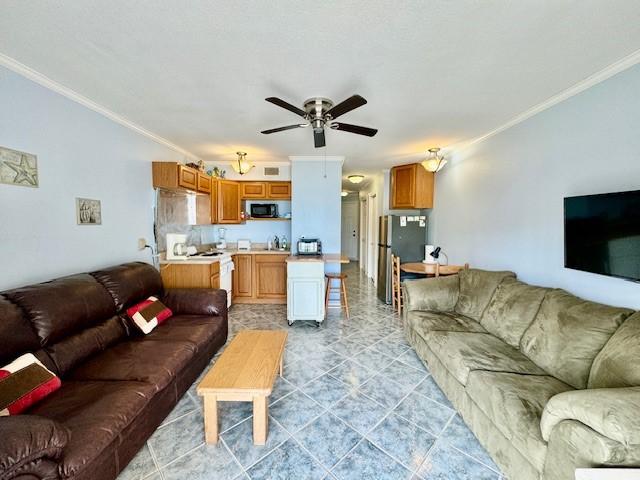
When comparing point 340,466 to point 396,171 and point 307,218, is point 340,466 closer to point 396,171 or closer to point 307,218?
point 307,218

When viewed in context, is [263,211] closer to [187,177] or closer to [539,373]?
[187,177]

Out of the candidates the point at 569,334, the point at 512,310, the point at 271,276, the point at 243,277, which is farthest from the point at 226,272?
the point at 569,334

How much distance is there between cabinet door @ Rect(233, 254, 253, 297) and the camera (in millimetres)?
4473

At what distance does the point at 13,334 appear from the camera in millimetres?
1425

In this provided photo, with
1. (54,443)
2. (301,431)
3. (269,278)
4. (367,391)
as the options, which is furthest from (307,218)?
(54,443)

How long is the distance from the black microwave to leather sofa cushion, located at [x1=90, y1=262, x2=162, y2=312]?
2237 mm

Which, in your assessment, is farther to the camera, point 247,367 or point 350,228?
point 350,228

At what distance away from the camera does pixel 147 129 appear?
3035mm

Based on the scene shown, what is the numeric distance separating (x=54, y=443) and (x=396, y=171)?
482 centimetres

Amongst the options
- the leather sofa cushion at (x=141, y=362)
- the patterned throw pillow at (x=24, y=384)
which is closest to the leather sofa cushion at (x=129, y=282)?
the leather sofa cushion at (x=141, y=362)

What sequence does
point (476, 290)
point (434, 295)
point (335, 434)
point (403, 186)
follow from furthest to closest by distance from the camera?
point (403, 186)
point (434, 295)
point (476, 290)
point (335, 434)

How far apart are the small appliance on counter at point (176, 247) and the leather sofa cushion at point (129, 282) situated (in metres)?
0.72

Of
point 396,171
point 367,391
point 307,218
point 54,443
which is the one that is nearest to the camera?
point 54,443

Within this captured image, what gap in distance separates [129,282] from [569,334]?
341 cm
